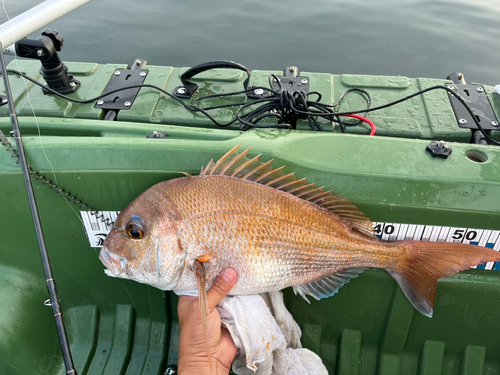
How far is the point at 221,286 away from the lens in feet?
4.68

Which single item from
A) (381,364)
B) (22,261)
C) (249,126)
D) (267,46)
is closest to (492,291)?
→ (381,364)

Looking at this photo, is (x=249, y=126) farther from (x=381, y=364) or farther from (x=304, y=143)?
(x=381, y=364)

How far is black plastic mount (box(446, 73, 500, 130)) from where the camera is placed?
2025 millimetres

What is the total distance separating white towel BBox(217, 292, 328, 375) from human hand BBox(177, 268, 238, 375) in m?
0.06

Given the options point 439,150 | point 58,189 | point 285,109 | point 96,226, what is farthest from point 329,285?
Result: point 58,189

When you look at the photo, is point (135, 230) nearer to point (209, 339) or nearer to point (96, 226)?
point (96, 226)

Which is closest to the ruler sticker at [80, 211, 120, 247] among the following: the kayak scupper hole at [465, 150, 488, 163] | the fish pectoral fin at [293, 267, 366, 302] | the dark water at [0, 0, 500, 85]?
the fish pectoral fin at [293, 267, 366, 302]

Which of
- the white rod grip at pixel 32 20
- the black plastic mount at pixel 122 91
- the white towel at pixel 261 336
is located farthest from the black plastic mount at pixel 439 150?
the white rod grip at pixel 32 20

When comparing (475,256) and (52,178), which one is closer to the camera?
(475,256)

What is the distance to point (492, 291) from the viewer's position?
168 centimetres

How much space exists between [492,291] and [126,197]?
69.9 inches

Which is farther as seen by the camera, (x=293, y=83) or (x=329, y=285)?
(x=293, y=83)

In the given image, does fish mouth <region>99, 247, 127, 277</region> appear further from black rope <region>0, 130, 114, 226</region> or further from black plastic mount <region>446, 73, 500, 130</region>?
black plastic mount <region>446, 73, 500, 130</region>

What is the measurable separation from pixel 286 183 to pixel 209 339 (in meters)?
0.72
